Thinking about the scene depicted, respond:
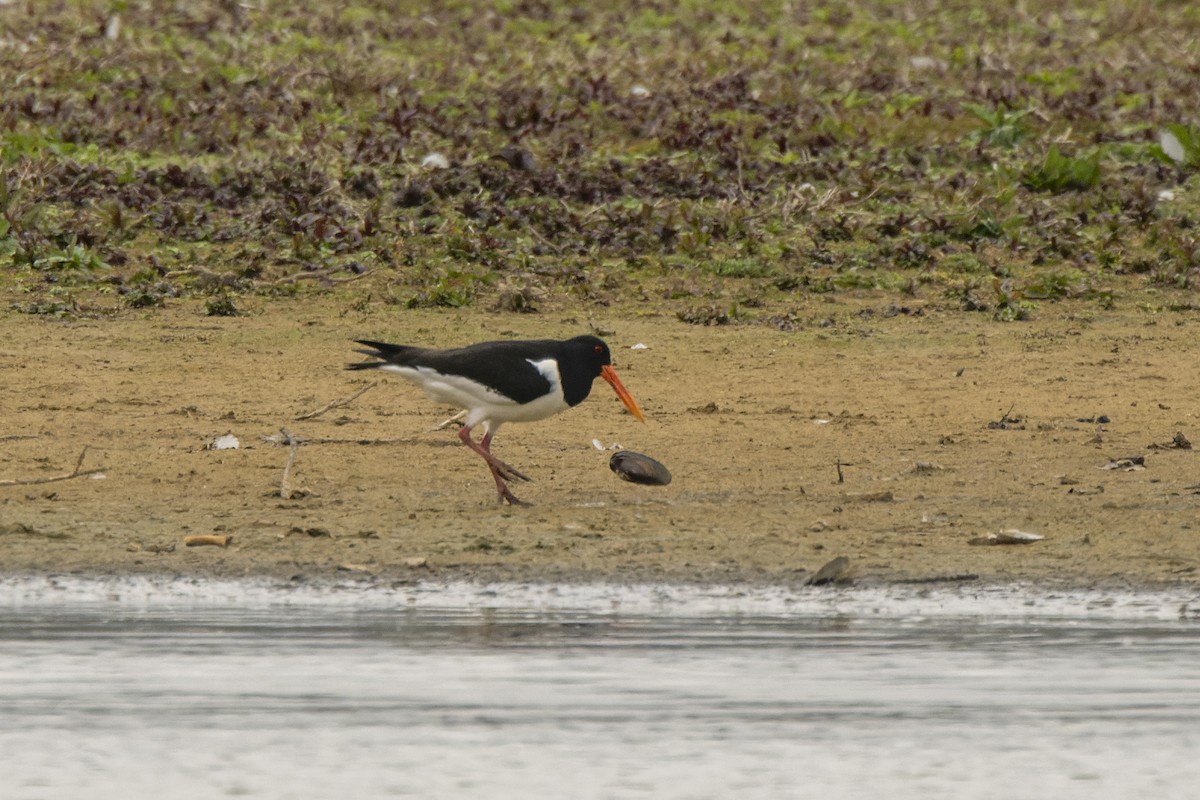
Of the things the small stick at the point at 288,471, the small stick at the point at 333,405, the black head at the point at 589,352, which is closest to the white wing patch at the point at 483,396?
the black head at the point at 589,352

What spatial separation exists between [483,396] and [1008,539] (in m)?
2.38

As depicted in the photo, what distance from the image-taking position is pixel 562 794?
607 cm

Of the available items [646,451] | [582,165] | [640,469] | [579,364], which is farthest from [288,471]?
[582,165]

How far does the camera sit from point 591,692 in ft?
23.1

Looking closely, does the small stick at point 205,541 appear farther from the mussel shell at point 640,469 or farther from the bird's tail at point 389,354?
the mussel shell at point 640,469

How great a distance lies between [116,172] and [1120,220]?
6.69 metres

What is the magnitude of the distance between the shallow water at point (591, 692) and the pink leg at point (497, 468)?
3.75 ft

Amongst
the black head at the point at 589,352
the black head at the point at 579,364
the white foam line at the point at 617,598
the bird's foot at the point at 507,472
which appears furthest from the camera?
the black head at the point at 589,352

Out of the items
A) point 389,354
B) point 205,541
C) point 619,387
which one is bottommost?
point 205,541

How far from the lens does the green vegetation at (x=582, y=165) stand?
44.9 ft

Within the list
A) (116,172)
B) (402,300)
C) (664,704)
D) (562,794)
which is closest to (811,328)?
(402,300)

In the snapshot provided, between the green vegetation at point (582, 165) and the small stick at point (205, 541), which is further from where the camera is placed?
the green vegetation at point (582, 165)

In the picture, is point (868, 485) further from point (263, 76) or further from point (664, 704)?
point (263, 76)

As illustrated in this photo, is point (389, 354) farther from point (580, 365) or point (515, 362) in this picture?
point (580, 365)
